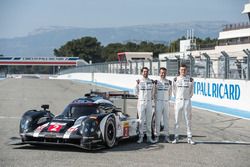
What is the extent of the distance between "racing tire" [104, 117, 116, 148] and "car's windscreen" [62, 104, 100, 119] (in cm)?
59

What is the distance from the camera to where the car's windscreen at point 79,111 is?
426 inches

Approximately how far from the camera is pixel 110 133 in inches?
406

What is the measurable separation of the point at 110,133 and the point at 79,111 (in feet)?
3.21

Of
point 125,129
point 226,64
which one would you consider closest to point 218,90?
point 226,64

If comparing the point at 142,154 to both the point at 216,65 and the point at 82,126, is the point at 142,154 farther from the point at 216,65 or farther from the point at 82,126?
the point at 216,65

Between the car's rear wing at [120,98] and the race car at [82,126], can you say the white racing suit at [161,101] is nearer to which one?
the race car at [82,126]

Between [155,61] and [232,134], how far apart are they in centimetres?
1831

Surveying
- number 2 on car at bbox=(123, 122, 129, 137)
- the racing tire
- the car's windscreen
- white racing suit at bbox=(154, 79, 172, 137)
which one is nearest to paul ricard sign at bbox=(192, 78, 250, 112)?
white racing suit at bbox=(154, 79, 172, 137)

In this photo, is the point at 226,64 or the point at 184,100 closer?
the point at 184,100

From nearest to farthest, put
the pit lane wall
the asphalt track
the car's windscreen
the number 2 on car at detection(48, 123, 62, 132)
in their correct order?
the asphalt track → the number 2 on car at detection(48, 123, 62, 132) → the car's windscreen → the pit lane wall

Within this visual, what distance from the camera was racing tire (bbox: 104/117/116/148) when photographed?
33.1 feet

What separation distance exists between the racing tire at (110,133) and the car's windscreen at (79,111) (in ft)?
1.93

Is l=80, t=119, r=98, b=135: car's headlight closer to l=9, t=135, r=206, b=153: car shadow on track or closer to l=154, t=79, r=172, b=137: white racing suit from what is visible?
l=9, t=135, r=206, b=153: car shadow on track

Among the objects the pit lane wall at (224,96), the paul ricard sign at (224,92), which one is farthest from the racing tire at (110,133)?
the paul ricard sign at (224,92)
